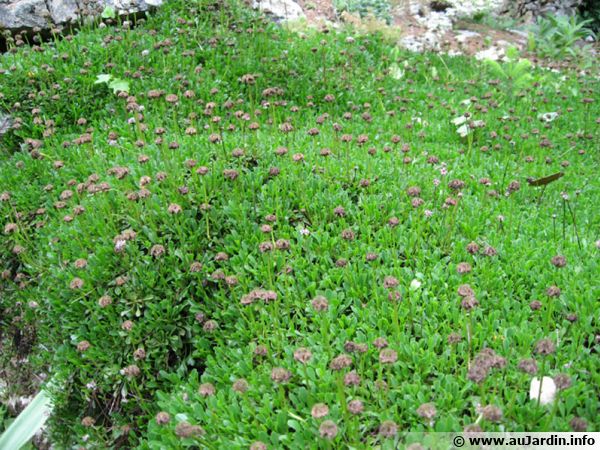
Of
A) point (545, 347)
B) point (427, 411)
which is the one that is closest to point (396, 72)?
point (545, 347)

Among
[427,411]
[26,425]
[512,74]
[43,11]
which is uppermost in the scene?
[43,11]

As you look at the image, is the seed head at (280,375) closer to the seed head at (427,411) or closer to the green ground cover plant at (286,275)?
the green ground cover plant at (286,275)

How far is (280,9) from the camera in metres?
9.09

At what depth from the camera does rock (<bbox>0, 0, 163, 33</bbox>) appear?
23.7ft

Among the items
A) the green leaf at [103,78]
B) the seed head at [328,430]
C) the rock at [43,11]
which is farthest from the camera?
the rock at [43,11]

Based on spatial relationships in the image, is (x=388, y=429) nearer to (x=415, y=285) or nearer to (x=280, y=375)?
(x=280, y=375)

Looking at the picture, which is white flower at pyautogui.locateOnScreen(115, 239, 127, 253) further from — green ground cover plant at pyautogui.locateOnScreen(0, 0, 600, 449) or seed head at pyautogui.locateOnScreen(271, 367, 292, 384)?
seed head at pyautogui.locateOnScreen(271, 367, 292, 384)

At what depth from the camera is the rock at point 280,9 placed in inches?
346

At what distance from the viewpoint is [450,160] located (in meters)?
5.08

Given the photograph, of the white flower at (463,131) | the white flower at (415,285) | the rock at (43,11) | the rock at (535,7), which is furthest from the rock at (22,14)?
the rock at (535,7)

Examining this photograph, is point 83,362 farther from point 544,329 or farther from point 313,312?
point 544,329

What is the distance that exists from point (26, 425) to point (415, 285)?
8.38 feet

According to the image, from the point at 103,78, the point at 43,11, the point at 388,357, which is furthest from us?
the point at 43,11

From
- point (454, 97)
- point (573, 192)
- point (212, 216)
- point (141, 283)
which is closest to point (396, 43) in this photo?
point (454, 97)
